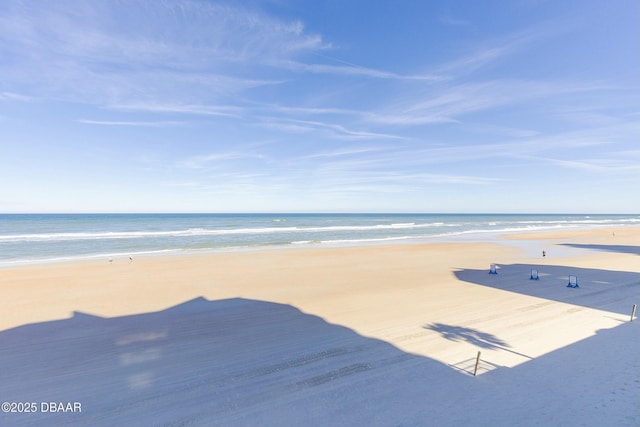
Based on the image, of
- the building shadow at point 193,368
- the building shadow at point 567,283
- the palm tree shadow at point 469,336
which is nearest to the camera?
the building shadow at point 193,368

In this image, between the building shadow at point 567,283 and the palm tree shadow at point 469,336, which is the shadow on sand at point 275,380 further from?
the building shadow at point 567,283

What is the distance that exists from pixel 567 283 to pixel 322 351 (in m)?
13.6

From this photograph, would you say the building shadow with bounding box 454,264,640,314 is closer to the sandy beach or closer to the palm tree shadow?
the sandy beach

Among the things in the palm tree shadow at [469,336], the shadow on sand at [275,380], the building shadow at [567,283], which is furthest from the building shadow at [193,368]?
the building shadow at [567,283]

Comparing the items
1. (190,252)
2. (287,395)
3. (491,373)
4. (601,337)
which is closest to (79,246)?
(190,252)

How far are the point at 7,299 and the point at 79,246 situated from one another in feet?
65.3

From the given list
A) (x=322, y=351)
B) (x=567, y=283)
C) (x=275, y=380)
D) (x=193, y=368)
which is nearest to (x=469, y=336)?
(x=322, y=351)

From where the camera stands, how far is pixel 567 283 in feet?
47.7

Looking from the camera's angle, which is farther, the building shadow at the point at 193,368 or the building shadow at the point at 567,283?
the building shadow at the point at 567,283

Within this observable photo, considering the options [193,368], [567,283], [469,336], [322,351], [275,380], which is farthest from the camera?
[567,283]

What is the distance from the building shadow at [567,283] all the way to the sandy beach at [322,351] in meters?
0.13

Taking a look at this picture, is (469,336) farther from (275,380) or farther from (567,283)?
(567,283)

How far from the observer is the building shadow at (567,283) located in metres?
11.7

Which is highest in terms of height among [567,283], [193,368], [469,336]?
[567,283]
